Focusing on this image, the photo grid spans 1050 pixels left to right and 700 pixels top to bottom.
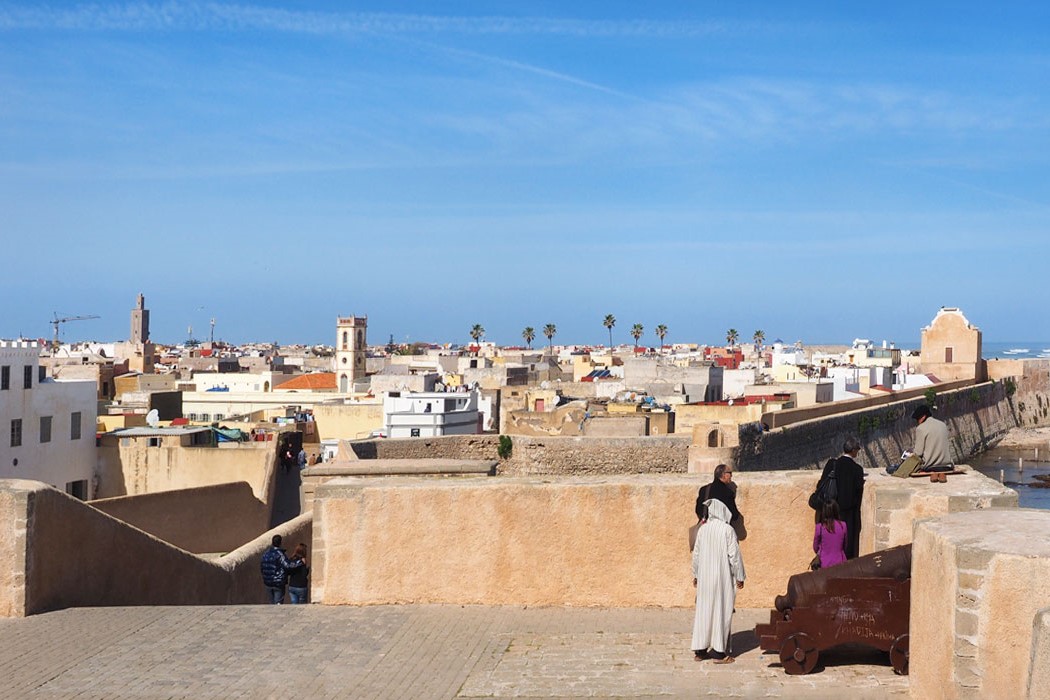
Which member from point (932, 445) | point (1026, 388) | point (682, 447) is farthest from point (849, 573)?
point (1026, 388)

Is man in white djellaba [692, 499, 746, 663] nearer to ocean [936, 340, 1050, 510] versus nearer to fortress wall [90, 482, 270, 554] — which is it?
fortress wall [90, 482, 270, 554]

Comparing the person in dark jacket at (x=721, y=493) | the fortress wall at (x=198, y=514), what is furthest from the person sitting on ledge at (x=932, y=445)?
the fortress wall at (x=198, y=514)

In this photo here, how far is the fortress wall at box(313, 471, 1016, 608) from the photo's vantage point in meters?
7.85

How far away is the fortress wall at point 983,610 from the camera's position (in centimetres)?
509

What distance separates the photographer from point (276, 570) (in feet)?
32.3

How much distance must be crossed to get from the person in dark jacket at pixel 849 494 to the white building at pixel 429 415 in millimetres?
23615

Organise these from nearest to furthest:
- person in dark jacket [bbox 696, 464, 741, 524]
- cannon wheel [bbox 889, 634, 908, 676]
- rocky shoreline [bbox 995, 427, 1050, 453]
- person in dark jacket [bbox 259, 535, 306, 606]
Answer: cannon wheel [bbox 889, 634, 908, 676]
person in dark jacket [bbox 696, 464, 741, 524]
person in dark jacket [bbox 259, 535, 306, 606]
rocky shoreline [bbox 995, 427, 1050, 453]

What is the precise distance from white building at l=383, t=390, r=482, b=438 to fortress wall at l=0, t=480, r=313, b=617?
816 inches

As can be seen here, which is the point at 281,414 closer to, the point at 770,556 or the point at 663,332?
the point at 770,556

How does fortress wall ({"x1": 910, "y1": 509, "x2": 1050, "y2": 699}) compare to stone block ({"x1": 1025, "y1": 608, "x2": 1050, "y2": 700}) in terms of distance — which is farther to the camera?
fortress wall ({"x1": 910, "y1": 509, "x2": 1050, "y2": 699})

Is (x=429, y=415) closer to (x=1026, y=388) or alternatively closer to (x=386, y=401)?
(x=386, y=401)

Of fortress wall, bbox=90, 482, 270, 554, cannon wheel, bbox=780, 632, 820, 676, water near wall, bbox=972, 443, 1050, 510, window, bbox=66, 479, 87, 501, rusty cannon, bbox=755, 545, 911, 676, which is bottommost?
water near wall, bbox=972, 443, 1050, 510

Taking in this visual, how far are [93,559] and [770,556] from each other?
449 centimetres

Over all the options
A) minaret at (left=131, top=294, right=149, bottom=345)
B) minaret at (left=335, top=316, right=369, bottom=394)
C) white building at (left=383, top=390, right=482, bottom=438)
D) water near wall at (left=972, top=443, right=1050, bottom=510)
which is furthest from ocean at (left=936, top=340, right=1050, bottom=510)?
minaret at (left=131, top=294, right=149, bottom=345)
